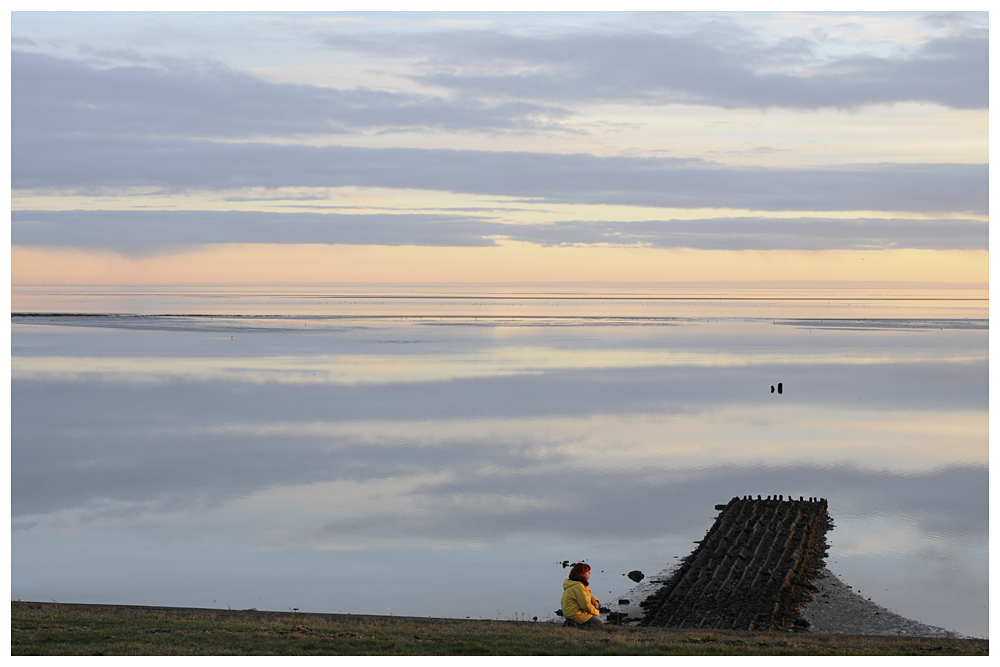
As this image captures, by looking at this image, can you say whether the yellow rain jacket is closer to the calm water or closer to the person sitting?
the person sitting

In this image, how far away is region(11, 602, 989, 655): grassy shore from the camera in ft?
33.2

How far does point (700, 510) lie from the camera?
20312 millimetres

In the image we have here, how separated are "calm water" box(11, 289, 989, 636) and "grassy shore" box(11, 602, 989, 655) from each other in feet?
7.49

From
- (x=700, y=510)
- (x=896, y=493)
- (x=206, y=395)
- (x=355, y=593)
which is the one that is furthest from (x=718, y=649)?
(x=206, y=395)

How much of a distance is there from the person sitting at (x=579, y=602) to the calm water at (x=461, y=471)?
2.77m

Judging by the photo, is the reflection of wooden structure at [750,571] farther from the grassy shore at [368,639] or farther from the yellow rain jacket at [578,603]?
the yellow rain jacket at [578,603]

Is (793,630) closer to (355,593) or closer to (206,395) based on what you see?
(355,593)

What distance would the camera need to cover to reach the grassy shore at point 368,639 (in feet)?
33.2

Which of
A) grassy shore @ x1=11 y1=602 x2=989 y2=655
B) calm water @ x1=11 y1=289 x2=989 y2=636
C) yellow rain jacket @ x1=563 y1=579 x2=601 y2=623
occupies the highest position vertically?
calm water @ x1=11 y1=289 x2=989 y2=636

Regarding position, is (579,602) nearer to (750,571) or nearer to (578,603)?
(578,603)

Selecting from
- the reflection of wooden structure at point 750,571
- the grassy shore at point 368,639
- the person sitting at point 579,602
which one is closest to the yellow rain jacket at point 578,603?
the person sitting at point 579,602

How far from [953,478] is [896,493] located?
111 inches

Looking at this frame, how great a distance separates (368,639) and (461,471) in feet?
43.6

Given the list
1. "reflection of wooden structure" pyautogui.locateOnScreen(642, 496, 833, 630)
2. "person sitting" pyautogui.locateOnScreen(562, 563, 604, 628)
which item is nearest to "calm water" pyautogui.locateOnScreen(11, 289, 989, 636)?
"reflection of wooden structure" pyautogui.locateOnScreen(642, 496, 833, 630)
